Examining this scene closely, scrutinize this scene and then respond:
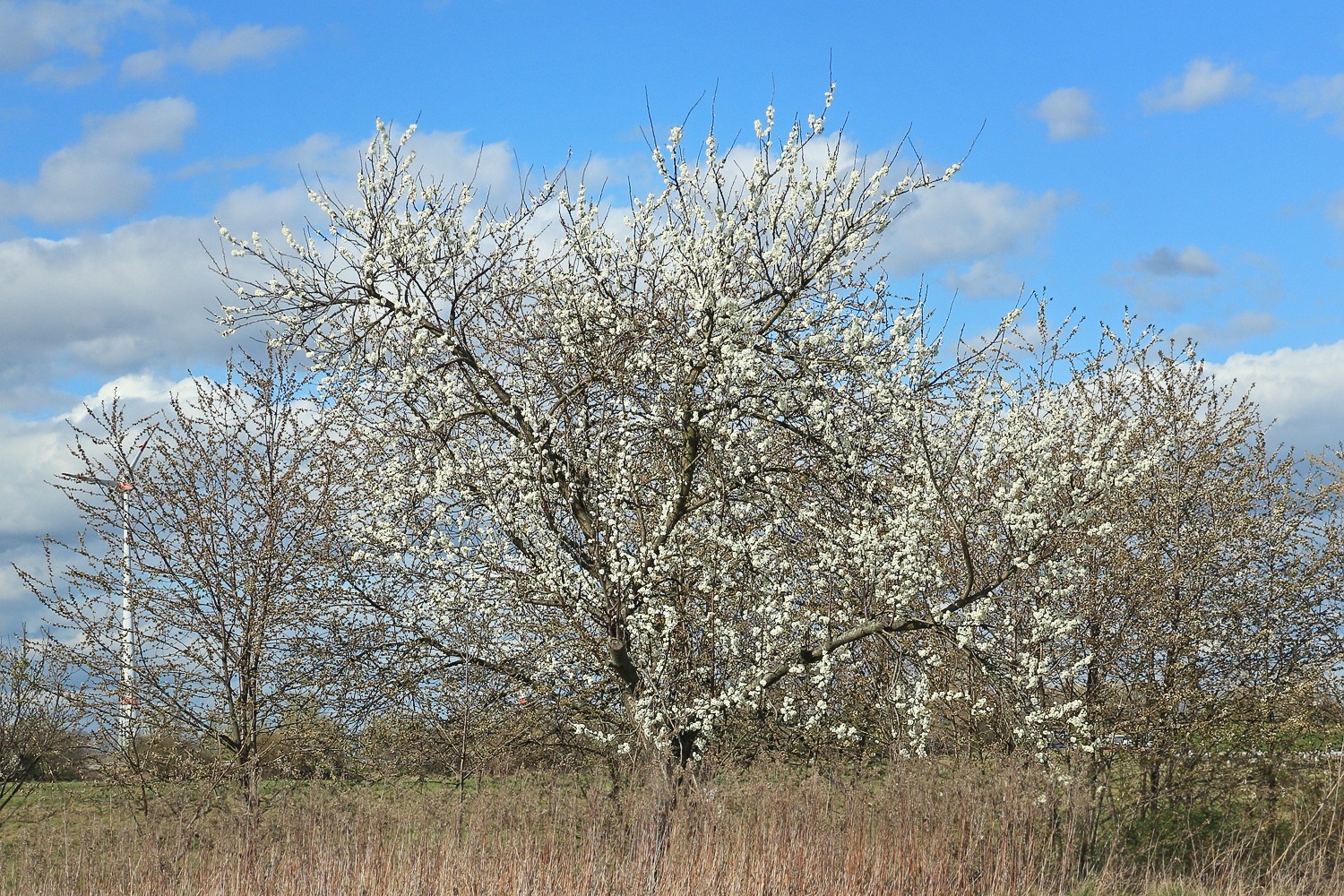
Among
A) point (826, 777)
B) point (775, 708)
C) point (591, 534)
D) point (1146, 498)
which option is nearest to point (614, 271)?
point (591, 534)

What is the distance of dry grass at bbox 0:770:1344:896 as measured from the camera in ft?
21.8

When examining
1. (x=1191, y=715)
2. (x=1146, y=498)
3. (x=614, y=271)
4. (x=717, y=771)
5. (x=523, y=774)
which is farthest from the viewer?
(x=1146, y=498)

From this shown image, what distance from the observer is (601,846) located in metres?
7.06

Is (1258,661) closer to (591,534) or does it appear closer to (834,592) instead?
(834,592)

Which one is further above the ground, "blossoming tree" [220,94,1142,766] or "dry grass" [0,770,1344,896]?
"blossoming tree" [220,94,1142,766]

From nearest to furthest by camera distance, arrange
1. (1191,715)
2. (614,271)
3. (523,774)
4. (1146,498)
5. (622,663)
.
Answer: (523,774) < (622,663) < (614,271) < (1191,715) < (1146,498)

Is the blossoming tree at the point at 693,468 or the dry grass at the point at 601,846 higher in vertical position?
the blossoming tree at the point at 693,468

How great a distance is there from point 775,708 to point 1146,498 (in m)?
5.22

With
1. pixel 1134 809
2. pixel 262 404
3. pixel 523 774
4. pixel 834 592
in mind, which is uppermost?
pixel 262 404

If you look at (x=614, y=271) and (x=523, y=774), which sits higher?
(x=614, y=271)

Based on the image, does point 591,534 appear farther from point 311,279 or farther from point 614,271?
point 311,279

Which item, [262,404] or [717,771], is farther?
[262,404]

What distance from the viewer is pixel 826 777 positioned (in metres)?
7.99

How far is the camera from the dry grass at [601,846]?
21.8 feet
